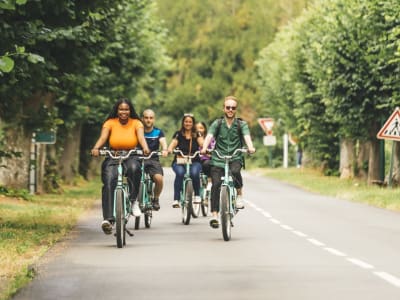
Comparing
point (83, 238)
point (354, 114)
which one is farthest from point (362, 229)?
point (354, 114)

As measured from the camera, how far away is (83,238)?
16.6m

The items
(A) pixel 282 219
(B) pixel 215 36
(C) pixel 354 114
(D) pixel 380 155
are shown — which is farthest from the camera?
(B) pixel 215 36

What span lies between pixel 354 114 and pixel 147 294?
2779 cm

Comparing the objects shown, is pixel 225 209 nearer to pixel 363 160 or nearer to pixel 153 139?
pixel 153 139

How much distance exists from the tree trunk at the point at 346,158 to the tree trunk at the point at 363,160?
6.88 ft

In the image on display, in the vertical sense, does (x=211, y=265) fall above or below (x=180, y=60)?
below

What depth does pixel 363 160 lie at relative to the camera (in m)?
44.8

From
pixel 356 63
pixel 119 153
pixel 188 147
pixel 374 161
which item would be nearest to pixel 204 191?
pixel 188 147

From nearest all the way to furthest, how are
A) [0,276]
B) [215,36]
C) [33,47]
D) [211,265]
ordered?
1. [0,276]
2. [211,265]
3. [33,47]
4. [215,36]

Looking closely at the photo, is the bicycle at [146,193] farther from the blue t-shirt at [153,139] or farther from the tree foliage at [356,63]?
the tree foliage at [356,63]

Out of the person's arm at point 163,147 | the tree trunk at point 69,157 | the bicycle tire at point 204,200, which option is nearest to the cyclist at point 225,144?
the person's arm at point 163,147

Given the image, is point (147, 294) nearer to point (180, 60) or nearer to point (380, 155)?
point (380, 155)

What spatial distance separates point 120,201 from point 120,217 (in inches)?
9.6

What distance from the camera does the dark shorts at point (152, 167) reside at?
18.6 metres
